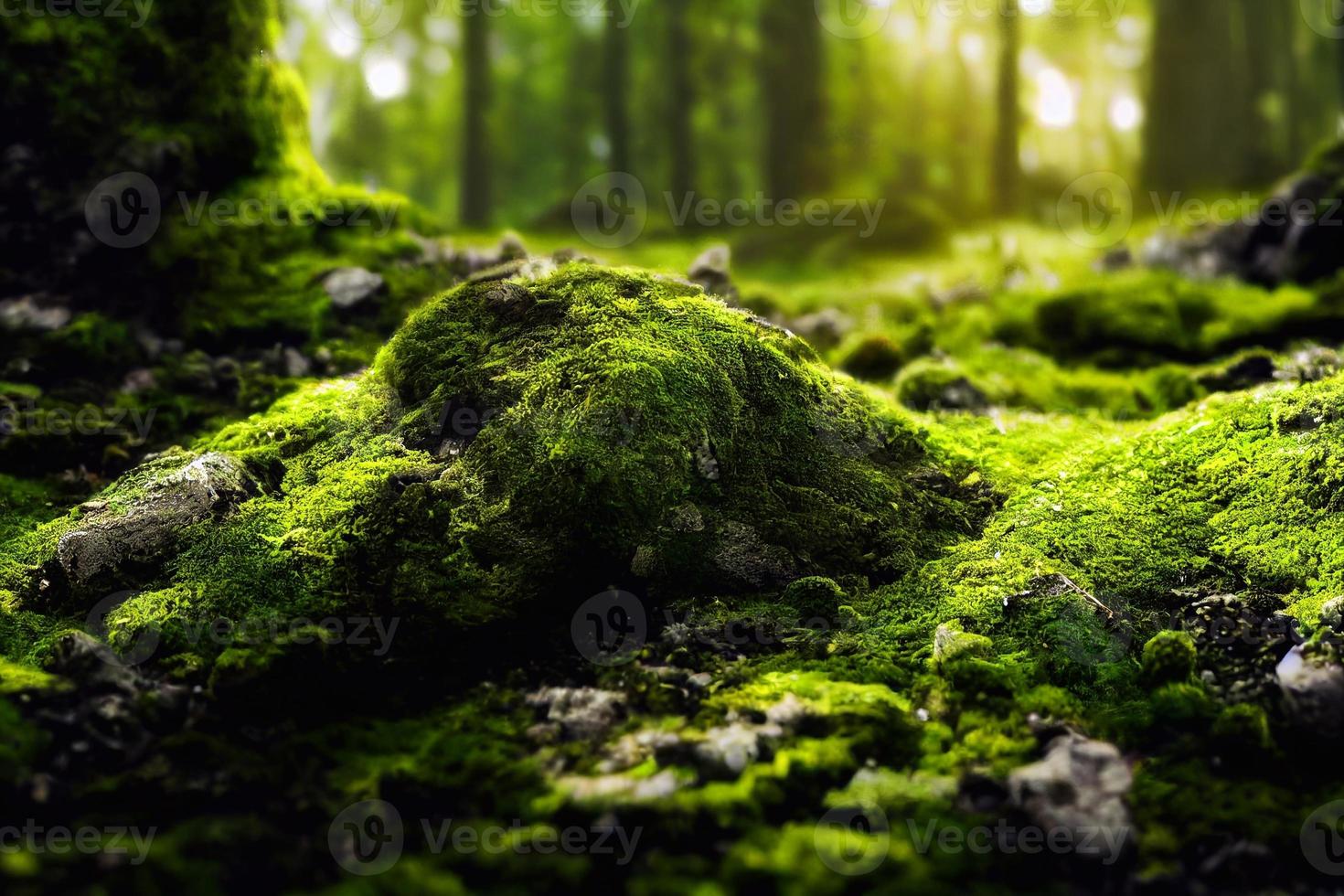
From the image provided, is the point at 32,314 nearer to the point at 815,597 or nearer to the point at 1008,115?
the point at 815,597

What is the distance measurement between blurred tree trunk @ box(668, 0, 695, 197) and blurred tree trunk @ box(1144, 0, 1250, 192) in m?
10.6

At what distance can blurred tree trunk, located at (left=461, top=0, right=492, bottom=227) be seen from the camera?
21859 millimetres

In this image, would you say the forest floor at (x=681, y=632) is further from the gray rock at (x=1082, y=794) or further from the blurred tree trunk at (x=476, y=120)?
the blurred tree trunk at (x=476, y=120)

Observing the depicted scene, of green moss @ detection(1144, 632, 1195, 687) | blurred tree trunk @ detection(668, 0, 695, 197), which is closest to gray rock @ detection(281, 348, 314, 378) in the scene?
green moss @ detection(1144, 632, 1195, 687)

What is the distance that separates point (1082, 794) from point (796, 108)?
733 inches

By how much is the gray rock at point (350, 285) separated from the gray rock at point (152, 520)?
3.48 m

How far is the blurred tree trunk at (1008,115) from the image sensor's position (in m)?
19.7

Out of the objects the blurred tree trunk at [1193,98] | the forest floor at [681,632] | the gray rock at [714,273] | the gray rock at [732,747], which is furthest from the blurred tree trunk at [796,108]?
the gray rock at [732,747]

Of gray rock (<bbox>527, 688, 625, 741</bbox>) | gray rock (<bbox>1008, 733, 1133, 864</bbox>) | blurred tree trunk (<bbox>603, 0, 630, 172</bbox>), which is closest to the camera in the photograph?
gray rock (<bbox>1008, 733, 1133, 864</bbox>)

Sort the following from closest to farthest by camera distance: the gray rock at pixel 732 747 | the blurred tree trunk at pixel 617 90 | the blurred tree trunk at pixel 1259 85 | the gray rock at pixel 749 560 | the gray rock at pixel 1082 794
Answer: the gray rock at pixel 1082 794 < the gray rock at pixel 732 747 < the gray rock at pixel 749 560 < the blurred tree trunk at pixel 1259 85 < the blurred tree trunk at pixel 617 90

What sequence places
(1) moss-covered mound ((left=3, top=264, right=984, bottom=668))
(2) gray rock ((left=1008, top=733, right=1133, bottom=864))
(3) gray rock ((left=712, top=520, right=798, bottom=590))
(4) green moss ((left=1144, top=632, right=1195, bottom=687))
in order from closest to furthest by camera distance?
(2) gray rock ((left=1008, top=733, right=1133, bottom=864))
(4) green moss ((left=1144, top=632, right=1195, bottom=687))
(1) moss-covered mound ((left=3, top=264, right=984, bottom=668))
(3) gray rock ((left=712, top=520, right=798, bottom=590))

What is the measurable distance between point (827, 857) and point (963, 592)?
7.46 feet

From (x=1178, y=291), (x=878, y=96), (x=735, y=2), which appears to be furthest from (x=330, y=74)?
(x=1178, y=291)

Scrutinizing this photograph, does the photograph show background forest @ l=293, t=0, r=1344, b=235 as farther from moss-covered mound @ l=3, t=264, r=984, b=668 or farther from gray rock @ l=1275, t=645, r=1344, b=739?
gray rock @ l=1275, t=645, r=1344, b=739
